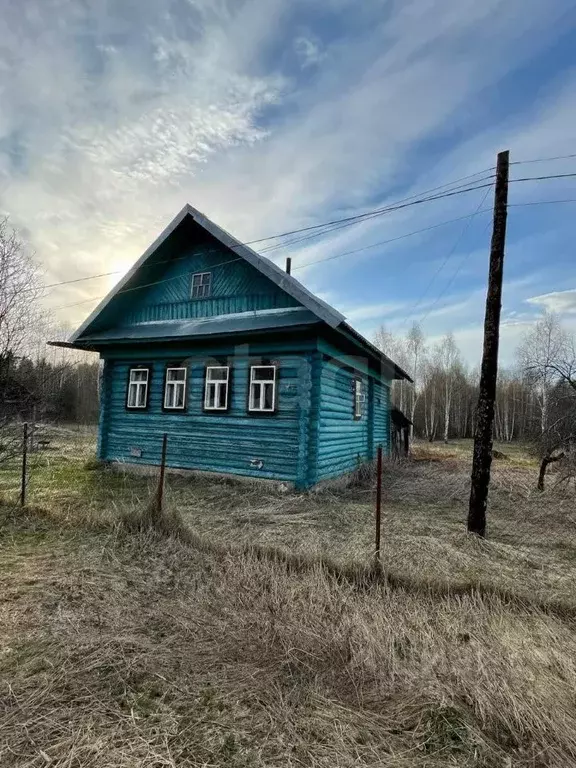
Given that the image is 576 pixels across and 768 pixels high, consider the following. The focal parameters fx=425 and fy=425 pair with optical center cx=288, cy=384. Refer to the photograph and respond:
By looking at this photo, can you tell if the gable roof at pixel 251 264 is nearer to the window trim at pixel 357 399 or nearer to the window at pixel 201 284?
the window at pixel 201 284

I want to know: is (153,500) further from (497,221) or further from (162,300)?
(162,300)

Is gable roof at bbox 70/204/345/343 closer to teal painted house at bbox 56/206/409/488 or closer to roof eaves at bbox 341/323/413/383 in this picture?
teal painted house at bbox 56/206/409/488

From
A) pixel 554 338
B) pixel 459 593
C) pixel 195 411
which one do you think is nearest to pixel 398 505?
pixel 459 593

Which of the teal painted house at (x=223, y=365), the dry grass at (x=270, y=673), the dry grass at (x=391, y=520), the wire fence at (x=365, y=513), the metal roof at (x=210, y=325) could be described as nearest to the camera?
the dry grass at (x=270, y=673)

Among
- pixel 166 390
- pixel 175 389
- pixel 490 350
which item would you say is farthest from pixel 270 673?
pixel 166 390

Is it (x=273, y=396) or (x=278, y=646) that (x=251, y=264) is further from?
(x=278, y=646)

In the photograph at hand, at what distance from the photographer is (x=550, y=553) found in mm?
5848

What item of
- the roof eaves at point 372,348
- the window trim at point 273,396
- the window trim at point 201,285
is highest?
the window trim at point 201,285

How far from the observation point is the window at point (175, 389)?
38.9ft

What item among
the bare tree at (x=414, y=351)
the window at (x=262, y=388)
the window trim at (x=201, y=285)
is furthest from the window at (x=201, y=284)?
the bare tree at (x=414, y=351)

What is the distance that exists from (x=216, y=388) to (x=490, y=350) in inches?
272

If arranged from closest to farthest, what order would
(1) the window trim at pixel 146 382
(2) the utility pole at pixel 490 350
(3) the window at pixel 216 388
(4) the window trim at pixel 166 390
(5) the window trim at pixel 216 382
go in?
(2) the utility pole at pixel 490 350, (5) the window trim at pixel 216 382, (3) the window at pixel 216 388, (4) the window trim at pixel 166 390, (1) the window trim at pixel 146 382

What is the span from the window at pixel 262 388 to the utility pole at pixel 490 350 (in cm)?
512

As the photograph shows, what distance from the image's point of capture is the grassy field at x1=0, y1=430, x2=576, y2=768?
2320 mm
